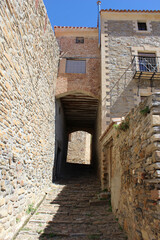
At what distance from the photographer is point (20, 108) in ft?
13.8

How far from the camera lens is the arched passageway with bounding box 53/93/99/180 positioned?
33.0 feet

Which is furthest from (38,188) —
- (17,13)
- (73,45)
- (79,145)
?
(79,145)

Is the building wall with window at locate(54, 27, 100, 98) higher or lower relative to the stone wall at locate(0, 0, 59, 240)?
higher

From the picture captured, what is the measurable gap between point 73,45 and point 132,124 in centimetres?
825

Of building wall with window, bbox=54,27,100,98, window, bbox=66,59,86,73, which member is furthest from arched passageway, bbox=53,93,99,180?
window, bbox=66,59,86,73

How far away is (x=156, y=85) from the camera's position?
328 inches

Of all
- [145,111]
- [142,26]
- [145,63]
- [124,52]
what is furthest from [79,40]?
[145,111]

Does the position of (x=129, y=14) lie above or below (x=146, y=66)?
above

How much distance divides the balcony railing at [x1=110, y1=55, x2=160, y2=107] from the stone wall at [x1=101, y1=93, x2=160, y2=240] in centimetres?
427

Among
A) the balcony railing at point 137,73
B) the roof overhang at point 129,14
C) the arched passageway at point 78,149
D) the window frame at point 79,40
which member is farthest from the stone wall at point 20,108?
the arched passageway at point 78,149

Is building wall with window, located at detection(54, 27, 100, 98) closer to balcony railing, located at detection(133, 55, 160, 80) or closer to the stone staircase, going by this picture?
balcony railing, located at detection(133, 55, 160, 80)

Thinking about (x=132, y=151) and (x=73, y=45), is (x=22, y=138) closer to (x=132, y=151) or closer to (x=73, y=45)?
(x=132, y=151)

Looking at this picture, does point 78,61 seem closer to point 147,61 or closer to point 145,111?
point 147,61

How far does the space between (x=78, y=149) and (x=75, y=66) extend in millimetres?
10598
